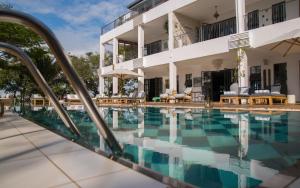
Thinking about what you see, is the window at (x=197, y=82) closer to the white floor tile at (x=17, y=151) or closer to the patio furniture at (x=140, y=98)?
the patio furniture at (x=140, y=98)

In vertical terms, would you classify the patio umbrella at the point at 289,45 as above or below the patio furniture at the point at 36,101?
above

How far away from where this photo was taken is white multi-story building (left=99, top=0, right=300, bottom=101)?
12672mm

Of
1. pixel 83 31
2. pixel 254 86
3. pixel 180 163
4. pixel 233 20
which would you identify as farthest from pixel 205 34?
pixel 83 31

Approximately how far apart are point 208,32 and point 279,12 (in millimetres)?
4720

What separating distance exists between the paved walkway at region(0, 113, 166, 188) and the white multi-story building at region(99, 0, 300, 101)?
28.2 feet

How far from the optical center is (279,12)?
46.1 feet

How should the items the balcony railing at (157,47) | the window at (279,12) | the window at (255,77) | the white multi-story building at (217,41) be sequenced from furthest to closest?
1. the balcony railing at (157,47)
2. the window at (255,77)
3. the window at (279,12)
4. the white multi-story building at (217,41)

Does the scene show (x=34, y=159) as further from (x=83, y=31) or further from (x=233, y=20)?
(x=83, y=31)

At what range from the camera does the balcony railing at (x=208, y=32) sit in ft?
54.1

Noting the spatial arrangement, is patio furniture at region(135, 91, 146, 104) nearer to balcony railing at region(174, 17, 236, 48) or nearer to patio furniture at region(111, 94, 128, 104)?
patio furniture at region(111, 94, 128, 104)

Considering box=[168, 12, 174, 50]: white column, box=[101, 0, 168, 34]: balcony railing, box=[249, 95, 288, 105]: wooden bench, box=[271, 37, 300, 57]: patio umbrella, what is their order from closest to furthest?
box=[271, 37, 300, 57]: patio umbrella
box=[249, 95, 288, 105]: wooden bench
box=[168, 12, 174, 50]: white column
box=[101, 0, 168, 34]: balcony railing

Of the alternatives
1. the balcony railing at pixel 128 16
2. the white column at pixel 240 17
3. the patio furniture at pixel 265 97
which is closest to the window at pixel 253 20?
the white column at pixel 240 17

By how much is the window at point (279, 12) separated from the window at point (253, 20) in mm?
967

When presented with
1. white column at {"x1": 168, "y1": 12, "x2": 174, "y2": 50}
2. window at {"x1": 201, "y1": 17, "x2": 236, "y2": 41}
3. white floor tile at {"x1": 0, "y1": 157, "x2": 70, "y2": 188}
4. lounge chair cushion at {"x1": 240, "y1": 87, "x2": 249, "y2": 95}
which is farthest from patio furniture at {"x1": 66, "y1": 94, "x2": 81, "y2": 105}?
white floor tile at {"x1": 0, "y1": 157, "x2": 70, "y2": 188}
